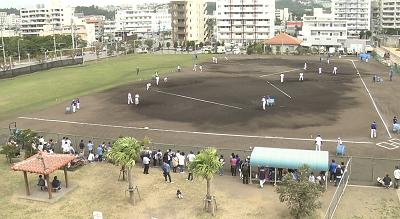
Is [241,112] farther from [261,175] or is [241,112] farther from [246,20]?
[246,20]

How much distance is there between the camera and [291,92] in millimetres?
51938

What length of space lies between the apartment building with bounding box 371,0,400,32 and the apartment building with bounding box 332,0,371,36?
398 centimetres

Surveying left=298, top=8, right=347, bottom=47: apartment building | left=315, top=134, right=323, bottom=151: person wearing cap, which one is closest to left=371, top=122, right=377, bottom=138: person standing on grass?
left=315, top=134, right=323, bottom=151: person wearing cap

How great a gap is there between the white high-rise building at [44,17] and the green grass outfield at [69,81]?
106 m

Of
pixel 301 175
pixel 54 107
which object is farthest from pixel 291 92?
pixel 301 175

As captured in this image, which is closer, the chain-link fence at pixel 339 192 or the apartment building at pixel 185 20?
the chain-link fence at pixel 339 192

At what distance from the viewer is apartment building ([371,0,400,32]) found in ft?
523

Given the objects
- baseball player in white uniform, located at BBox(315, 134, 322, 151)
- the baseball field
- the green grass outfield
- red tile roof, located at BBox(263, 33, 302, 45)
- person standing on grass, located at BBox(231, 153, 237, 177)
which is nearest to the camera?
the baseball field

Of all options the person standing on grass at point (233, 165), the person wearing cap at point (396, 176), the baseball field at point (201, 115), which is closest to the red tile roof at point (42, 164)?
the baseball field at point (201, 115)

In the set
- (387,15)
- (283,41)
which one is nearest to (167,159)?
(283,41)

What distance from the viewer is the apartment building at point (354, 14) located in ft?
519

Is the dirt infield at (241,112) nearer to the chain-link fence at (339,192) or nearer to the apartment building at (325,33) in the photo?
the chain-link fence at (339,192)

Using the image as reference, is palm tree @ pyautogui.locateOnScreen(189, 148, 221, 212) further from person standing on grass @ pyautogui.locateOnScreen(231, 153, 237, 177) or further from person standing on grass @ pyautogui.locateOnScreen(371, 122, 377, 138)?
person standing on grass @ pyautogui.locateOnScreen(371, 122, 377, 138)

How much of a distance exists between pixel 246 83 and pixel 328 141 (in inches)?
1063
